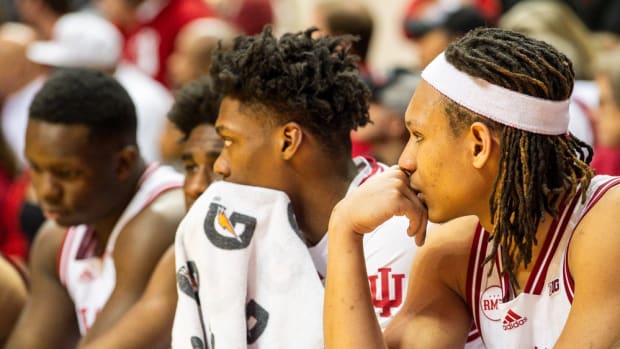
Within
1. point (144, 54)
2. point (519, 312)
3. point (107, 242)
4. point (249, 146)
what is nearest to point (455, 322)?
point (519, 312)

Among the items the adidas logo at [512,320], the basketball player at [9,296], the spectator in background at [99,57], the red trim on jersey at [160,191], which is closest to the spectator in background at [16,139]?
the spectator in background at [99,57]

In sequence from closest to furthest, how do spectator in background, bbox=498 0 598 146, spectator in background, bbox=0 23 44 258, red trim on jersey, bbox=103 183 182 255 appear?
red trim on jersey, bbox=103 183 182 255
spectator in background, bbox=0 23 44 258
spectator in background, bbox=498 0 598 146

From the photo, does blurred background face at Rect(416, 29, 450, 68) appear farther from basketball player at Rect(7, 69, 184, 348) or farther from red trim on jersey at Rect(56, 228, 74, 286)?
red trim on jersey at Rect(56, 228, 74, 286)

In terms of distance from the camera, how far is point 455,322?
2.72 m

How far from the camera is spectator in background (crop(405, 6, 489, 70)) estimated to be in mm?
6059

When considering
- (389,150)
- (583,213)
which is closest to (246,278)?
(583,213)

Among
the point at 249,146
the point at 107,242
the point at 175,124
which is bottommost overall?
the point at 107,242

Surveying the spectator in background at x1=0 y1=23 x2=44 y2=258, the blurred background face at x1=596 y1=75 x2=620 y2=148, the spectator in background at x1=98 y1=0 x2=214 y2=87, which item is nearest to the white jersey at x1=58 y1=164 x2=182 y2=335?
the spectator in background at x1=0 y1=23 x2=44 y2=258

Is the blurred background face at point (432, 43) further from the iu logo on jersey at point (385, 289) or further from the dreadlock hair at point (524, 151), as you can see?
the dreadlock hair at point (524, 151)

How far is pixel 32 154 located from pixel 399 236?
132cm

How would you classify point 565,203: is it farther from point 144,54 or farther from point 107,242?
point 144,54

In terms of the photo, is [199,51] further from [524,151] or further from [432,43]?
[524,151]

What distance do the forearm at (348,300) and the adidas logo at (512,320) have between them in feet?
0.94

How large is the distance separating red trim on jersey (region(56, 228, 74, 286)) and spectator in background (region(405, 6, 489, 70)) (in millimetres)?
2689
